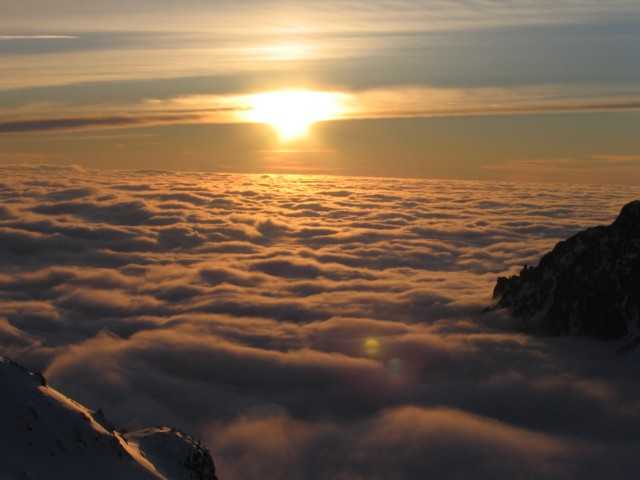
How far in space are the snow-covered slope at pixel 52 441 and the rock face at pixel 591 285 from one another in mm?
29007

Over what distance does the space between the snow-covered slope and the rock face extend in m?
29.0

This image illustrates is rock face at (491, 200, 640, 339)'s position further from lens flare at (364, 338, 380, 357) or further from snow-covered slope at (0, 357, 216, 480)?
snow-covered slope at (0, 357, 216, 480)

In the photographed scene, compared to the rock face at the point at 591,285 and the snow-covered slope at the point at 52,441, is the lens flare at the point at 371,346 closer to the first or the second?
the rock face at the point at 591,285

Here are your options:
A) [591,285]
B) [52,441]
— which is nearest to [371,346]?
[591,285]

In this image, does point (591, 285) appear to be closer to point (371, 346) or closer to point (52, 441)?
point (371, 346)

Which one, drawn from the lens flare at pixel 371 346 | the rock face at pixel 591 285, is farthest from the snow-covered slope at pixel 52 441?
the lens flare at pixel 371 346

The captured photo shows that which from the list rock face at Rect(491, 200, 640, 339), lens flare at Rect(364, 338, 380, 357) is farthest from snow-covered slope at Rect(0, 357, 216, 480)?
lens flare at Rect(364, 338, 380, 357)

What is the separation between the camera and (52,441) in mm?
12109

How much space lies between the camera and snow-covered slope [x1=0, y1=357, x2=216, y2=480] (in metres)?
11.5

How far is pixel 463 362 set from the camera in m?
40.8

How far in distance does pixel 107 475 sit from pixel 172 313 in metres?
46.8

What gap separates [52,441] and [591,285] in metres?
31.9

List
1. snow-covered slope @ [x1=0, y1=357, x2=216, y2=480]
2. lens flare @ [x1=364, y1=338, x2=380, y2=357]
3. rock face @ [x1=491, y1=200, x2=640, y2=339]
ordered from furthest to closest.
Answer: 1. lens flare @ [x1=364, y1=338, x2=380, y2=357]
2. rock face @ [x1=491, y1=200, x2=640, y2=339]
3. snow-covered slope @ [x1=0, y1=357, x2=216, y2=480]

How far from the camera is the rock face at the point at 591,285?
35781 mm
